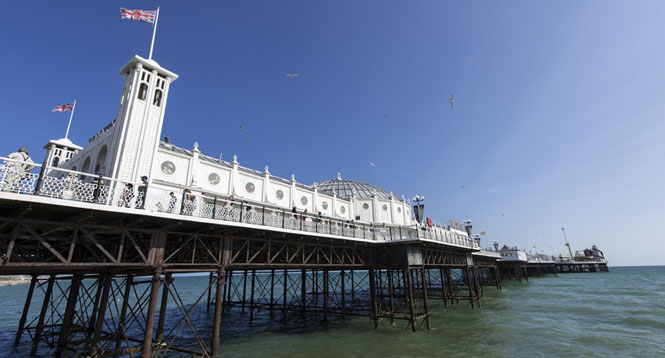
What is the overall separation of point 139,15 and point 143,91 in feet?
15.0

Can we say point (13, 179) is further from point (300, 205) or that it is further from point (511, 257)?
point (511, 257)

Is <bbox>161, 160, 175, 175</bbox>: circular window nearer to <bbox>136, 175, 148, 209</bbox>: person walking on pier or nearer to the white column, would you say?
the white column

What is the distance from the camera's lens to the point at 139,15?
18.9m

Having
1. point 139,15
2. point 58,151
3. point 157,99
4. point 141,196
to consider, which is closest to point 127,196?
point 141,196

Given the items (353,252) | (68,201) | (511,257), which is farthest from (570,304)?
(68,201)

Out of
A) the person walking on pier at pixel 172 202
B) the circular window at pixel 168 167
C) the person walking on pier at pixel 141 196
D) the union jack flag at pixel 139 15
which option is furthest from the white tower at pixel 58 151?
the person walking on pier at pixel 172 202

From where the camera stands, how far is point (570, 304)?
34781 millimetres

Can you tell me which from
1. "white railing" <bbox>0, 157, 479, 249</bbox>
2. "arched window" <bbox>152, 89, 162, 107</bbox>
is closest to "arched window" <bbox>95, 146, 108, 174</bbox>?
"white railing" <bbox>0, 157, 479, 249</bbox>

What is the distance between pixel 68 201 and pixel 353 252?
17.4 meters

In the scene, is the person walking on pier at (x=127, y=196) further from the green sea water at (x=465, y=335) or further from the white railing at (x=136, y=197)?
the green sea water at (x=465, y=335)

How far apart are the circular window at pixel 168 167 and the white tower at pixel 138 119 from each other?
389 centimetres

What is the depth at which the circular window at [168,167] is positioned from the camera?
2239 centimetres

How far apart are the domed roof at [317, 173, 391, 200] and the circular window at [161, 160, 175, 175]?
21991 mm

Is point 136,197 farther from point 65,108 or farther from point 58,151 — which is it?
point 58,151
